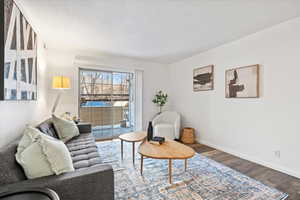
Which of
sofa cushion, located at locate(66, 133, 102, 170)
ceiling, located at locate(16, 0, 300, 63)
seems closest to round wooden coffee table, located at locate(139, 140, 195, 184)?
sofa cushion, located at locate(66, 133, 102, 170)

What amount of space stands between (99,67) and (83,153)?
2688 mm

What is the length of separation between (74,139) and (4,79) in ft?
4.80

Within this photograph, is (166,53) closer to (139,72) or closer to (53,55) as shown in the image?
(139,72)

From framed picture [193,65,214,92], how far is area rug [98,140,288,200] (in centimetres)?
176

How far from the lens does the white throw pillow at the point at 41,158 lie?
1.07 meters

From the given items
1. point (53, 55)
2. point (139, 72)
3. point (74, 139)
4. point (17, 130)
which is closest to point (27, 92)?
point (17, 130)

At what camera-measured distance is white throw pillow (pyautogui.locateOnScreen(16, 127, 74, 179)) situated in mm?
1068

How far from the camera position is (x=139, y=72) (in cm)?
444

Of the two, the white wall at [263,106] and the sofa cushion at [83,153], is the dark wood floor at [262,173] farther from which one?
the sofa cushion at [83,153]

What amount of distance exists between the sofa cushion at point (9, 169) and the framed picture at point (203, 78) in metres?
3.47

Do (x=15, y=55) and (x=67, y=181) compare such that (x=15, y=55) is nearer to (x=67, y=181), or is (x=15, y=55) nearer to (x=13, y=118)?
(x=13, y=118)

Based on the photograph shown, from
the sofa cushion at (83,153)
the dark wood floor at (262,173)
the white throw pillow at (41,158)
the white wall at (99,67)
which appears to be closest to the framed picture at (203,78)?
the white wall at (99,67)

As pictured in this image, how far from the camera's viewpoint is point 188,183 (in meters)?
1.89

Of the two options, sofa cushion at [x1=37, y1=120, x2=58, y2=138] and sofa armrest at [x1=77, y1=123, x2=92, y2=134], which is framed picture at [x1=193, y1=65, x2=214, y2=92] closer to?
sofa armrest at [x1=77, y1=123, x2=92, y2=134]
